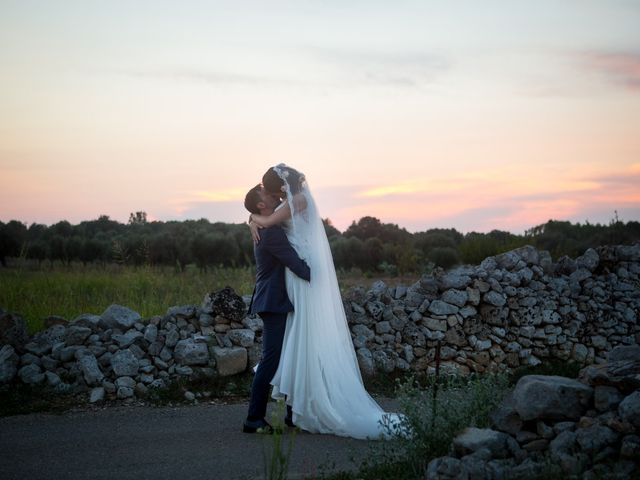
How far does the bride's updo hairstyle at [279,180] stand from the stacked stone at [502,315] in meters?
3.13

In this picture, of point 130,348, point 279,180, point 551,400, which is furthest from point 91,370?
point 551,400

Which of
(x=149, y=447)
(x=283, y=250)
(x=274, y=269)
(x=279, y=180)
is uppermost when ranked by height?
(x=279, y=180)

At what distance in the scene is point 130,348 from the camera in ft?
29.0

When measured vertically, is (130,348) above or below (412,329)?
below

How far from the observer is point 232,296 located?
939 cm

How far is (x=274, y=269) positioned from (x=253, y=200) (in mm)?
742

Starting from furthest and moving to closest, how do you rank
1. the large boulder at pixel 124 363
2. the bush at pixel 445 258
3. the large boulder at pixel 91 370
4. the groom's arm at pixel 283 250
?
the bush at pixel 445 258 < the large boulder at pixel 124 363 < the large boulder at pixel 91 370 < the groom's arm at pixel 283 250

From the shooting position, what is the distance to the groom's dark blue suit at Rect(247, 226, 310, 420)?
7070mm

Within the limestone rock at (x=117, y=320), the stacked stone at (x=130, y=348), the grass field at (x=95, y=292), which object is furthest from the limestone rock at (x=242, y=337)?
the grass field at (x=95, y=292)

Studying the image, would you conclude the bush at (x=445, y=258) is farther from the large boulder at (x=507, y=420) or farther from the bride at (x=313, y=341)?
the large boulder at (x=507, y=420)

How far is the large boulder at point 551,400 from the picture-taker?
5.45 meters

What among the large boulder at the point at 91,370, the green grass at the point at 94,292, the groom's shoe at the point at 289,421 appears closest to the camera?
the groom's shoe at the point at 289,421

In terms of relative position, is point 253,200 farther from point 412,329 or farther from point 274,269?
point 412,329

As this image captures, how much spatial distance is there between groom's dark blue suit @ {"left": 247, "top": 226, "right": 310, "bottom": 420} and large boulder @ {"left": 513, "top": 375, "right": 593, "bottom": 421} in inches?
99.4
